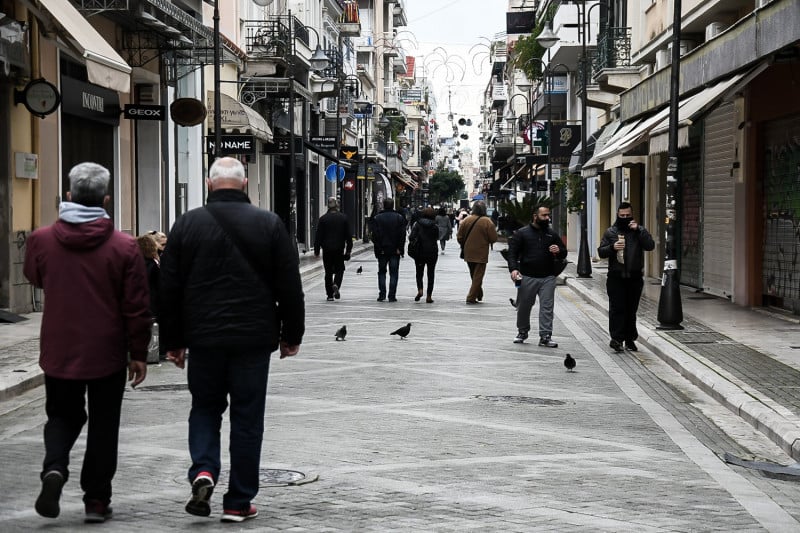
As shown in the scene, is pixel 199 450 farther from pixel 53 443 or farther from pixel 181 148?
pixel 181 148

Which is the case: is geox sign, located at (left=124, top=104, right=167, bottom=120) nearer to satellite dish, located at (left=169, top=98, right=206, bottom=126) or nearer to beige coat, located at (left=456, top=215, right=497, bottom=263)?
satellite dish, located at (left=169, top=98, right=206, bottom=126)

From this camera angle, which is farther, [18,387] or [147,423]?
[18,387]

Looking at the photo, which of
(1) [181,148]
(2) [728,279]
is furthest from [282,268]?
(1) [181,148]

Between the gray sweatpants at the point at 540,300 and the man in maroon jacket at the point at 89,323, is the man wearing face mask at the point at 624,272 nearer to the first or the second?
the gray sweatpants at the point at 540,300

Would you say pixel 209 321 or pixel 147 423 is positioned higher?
pixel 209 321

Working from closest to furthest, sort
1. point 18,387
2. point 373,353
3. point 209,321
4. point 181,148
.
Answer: point 209,321, point 18,387, point 373,353, point 181,148

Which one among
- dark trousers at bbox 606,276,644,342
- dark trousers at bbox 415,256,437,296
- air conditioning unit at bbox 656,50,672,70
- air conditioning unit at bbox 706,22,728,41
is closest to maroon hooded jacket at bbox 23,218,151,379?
dark trousers at bbox 606,276,644,342

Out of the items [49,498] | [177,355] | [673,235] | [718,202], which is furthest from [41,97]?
[49,498]

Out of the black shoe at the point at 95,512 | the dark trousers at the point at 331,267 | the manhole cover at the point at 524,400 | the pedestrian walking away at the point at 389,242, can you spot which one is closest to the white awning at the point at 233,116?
the dark trousers at the point at 331,267

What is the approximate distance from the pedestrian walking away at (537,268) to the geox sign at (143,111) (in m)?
10.3

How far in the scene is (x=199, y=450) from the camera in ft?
20.7

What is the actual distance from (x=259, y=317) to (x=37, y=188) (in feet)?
45.6

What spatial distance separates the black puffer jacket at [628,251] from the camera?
15.2 meters

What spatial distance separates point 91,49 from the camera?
16.3 metres
